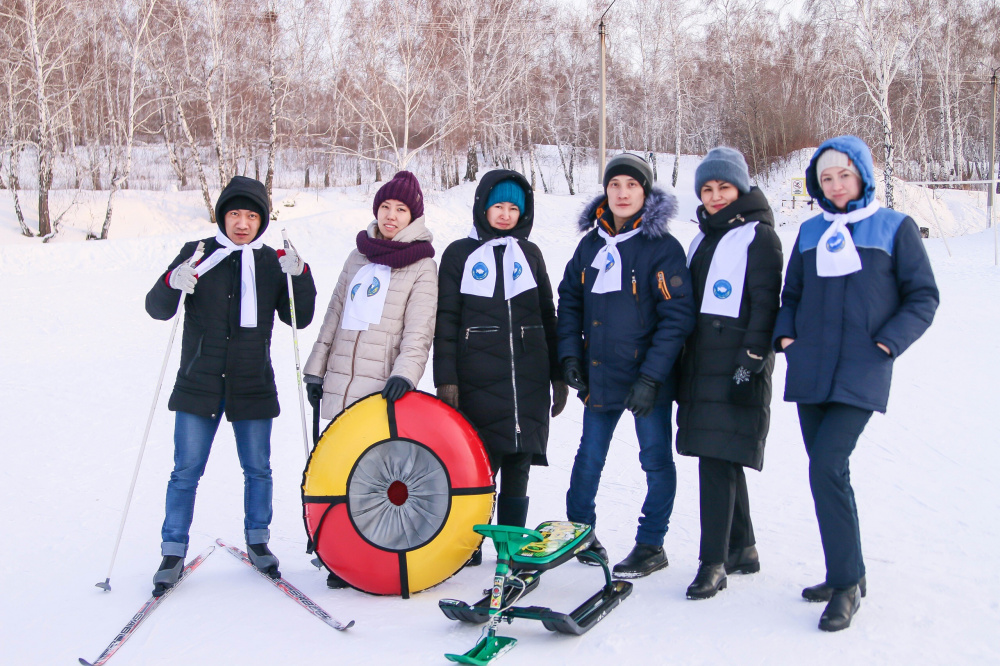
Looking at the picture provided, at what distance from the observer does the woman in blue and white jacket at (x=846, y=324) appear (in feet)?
8.18

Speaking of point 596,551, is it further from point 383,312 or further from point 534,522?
point 383,312

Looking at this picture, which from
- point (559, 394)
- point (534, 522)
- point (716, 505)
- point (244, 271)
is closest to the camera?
point (716, 505)

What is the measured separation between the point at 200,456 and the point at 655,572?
203 centimetres

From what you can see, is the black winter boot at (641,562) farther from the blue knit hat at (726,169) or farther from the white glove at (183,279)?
the white glove at (183,279)

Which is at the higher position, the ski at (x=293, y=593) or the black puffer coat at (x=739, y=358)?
the black puffer coat at (x=739, y=358)

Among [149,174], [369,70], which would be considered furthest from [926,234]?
[149,174]

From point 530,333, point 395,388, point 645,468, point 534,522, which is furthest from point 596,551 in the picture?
point 395,388

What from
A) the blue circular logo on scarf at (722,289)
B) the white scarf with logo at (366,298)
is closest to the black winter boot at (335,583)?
the white scarf with logo at (366,298)

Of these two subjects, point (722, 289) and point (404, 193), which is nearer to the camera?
point (722, 289)

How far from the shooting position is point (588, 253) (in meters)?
3.24

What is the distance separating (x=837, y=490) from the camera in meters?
2.58

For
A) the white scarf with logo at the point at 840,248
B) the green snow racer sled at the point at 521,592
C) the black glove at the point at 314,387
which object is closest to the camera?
the green snow racer sled at the point at 521,592

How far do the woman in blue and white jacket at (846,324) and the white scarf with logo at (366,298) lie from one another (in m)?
1.62

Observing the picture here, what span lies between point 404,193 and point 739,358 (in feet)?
5.18
